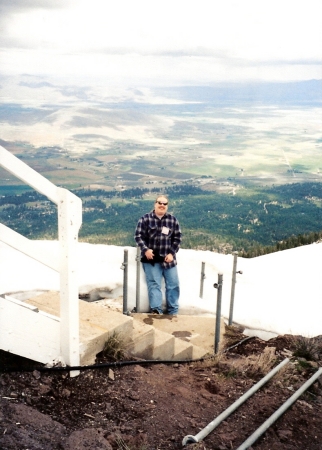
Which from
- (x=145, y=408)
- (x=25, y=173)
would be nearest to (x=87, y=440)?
(x=145, y=408)

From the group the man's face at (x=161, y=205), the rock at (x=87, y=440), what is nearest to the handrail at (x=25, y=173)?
the rock at (x=87, y=440)

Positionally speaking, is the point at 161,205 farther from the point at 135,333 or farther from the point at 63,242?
the point at 63,242

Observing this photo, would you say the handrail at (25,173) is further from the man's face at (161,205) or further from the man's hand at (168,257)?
the man's hand at (168,257)

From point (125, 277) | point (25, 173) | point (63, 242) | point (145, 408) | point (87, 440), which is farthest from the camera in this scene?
point (125, 277)

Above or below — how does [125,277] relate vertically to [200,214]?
above

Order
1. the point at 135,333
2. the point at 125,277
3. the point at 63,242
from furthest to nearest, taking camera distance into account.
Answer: the point at 125,277
the point at 135,333
the point at 63,242

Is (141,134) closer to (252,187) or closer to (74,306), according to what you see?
(252,187)

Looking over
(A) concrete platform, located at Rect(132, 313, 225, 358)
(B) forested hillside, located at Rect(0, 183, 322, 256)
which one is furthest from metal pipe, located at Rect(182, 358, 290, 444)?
(B) forested hillside, located at Rect(0, 183, 322, 256)
